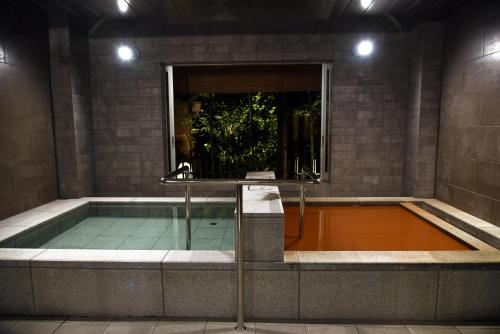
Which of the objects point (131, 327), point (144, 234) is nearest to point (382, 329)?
point (131, 327)

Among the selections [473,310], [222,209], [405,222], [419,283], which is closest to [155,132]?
[222,209]

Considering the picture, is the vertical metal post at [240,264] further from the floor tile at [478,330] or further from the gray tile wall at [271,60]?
the gray tile wall at [271,60]

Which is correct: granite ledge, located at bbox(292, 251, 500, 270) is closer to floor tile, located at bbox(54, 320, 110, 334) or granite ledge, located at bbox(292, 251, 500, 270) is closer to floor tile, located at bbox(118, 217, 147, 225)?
floor tile, located at bbox(54, 320, 110, 334)

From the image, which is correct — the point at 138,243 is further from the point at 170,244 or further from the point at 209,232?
the point at 209,232

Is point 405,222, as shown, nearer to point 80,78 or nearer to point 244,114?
point 244,114

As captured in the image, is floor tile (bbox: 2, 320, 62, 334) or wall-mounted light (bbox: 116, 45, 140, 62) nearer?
floor tile (bbox: 2, 320, 62, 334)

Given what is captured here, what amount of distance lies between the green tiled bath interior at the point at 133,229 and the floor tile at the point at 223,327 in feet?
1.99

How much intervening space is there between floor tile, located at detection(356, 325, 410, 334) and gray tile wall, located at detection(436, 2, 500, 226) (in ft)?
5.30

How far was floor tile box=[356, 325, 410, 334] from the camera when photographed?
212 cm

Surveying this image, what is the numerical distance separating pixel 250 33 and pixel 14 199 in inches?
137

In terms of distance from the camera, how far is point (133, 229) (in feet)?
11.3

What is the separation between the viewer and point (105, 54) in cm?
480

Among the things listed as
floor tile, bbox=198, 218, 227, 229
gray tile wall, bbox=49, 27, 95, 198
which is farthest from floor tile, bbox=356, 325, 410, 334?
gray tile wall, bbox=49, 27, 95, 198

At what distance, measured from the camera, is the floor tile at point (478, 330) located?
211cm
